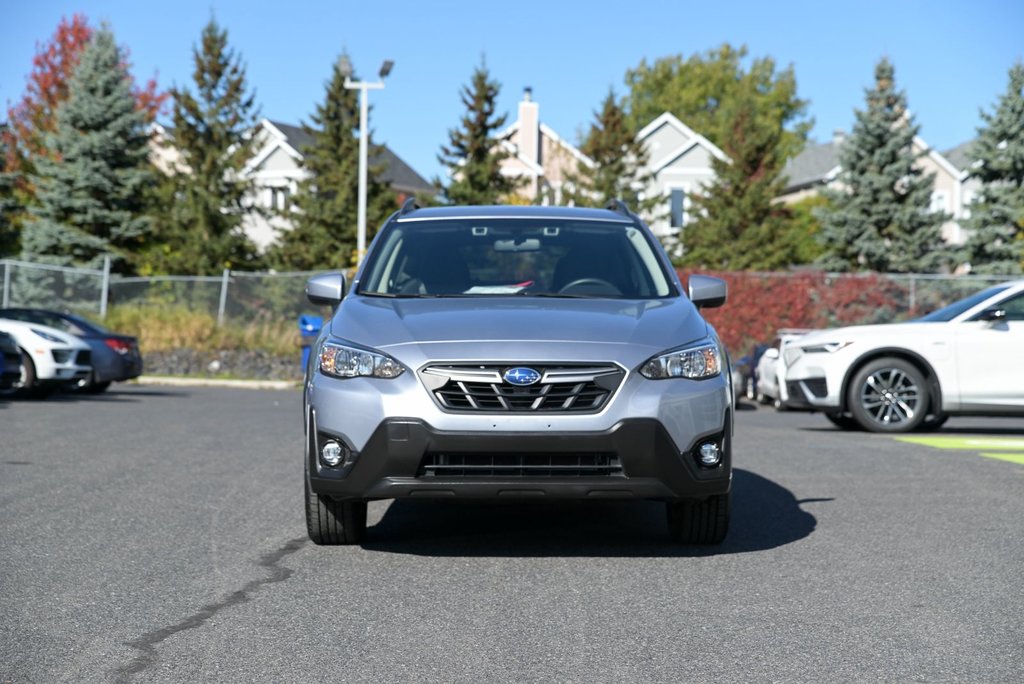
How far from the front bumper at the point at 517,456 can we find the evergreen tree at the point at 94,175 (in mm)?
34759

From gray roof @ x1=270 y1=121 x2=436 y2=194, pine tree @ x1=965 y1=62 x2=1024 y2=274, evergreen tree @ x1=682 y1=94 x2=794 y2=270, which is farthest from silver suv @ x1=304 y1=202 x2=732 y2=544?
gray roof @ x1=270 y1=121 x2=436 y2=194

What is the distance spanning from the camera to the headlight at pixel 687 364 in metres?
6.25

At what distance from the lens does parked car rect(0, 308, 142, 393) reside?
2075 centimetres

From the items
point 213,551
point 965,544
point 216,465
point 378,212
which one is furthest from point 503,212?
point 378,212

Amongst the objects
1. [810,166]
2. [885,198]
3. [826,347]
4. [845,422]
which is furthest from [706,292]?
[810,166]

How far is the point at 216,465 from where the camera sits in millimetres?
10609

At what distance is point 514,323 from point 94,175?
35.6 meters

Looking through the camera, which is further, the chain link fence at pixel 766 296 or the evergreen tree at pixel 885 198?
the evergreen tree at pixel 885 198

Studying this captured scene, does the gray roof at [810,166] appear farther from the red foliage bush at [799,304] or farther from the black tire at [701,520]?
the black tire at [701,520]

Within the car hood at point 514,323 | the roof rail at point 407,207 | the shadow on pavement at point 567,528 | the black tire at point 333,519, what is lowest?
the shadow on pavement at point 567,528

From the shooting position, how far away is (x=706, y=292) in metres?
7.38

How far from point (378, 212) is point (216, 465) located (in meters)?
38.8

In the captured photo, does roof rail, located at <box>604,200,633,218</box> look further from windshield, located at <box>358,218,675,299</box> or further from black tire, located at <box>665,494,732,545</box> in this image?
black tire, located at <box>665,494,732,545</box>

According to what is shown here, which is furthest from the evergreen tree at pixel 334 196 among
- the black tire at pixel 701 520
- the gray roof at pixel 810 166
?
the black tire at pixel 701 520
